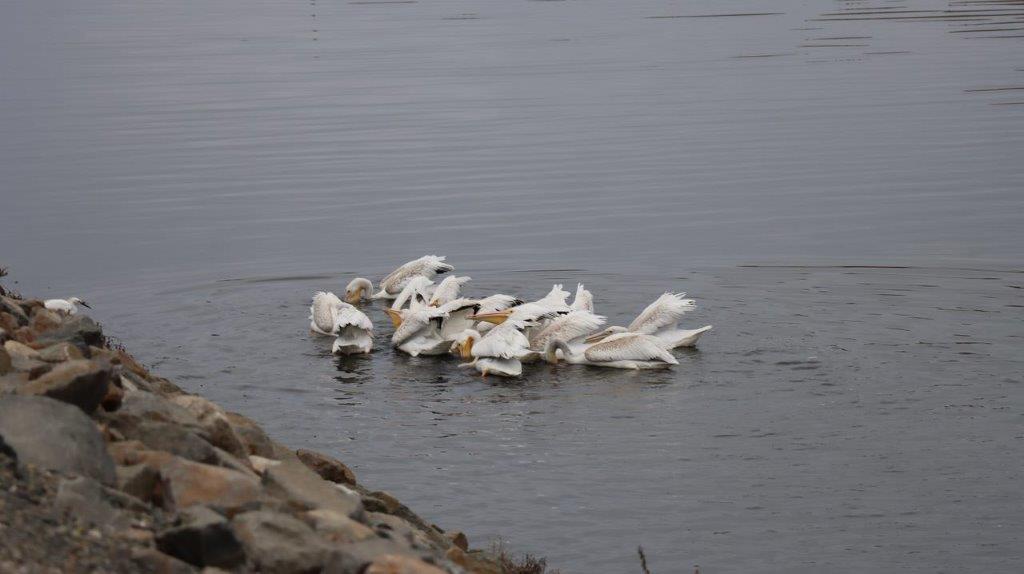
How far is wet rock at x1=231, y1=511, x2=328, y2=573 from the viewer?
242 inches

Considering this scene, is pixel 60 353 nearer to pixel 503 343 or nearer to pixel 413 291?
pixel 503 343

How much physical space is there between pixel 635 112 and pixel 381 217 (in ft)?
36.7

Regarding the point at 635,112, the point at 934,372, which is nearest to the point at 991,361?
the point at 934,372

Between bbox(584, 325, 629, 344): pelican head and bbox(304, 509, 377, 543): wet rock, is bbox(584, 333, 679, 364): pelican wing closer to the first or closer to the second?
bbox(584, 325, 629, 344): pelican head

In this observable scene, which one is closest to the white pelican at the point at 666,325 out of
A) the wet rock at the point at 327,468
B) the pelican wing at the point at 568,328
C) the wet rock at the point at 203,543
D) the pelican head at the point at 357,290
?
the pelican wing at the point at 568,328

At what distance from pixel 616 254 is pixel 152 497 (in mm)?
12757

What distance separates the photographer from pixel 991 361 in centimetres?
1316

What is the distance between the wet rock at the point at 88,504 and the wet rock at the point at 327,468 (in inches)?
123

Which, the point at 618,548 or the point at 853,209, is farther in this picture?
the point at 853,209

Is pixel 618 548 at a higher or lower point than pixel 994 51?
lower

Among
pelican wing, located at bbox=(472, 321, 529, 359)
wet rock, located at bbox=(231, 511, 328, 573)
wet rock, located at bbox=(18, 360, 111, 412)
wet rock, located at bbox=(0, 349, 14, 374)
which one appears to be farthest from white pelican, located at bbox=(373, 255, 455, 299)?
wet rock, located at bbox=(231, 511, 328, 573)

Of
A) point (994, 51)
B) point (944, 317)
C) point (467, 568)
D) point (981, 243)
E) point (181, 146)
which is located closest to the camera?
point (467, 568)

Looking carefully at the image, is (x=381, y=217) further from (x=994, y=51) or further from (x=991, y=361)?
(x=994, y=51)

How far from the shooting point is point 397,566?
240 inches
